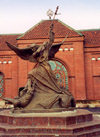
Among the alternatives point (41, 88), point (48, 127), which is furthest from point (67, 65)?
point (48, 127)

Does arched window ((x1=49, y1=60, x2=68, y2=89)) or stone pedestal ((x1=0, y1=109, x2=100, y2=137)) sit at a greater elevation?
arched window ((x1=49, y1=60, x2=68, y2=89))

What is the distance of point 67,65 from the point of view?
24.2m

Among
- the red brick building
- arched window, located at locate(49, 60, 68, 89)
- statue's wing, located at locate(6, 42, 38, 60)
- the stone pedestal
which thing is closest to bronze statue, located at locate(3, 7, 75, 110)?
statue's wing, located at locate(6, 42, 38, 60)

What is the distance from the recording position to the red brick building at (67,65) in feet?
78.2

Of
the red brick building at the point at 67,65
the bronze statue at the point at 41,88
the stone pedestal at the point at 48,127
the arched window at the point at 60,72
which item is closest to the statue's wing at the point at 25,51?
the bronze statue at the point at 41,88

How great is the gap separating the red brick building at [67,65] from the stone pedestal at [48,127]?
17.8 metres

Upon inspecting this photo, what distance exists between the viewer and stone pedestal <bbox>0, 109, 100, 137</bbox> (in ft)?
16.2

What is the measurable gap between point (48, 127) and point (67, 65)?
19.3 meters

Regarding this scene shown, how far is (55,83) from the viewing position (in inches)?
281

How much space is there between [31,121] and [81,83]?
60.9 ft

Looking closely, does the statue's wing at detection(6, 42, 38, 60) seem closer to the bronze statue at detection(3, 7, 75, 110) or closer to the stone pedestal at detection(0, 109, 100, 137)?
the bronze statue at detection(3, 7, 75, 110)

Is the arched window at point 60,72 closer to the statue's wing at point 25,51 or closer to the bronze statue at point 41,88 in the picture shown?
the bronze statue at point 41,88

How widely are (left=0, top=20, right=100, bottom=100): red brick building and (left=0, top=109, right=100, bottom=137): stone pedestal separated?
699 inches

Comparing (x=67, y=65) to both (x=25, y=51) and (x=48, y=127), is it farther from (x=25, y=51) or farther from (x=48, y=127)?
(x=48, y=127)
